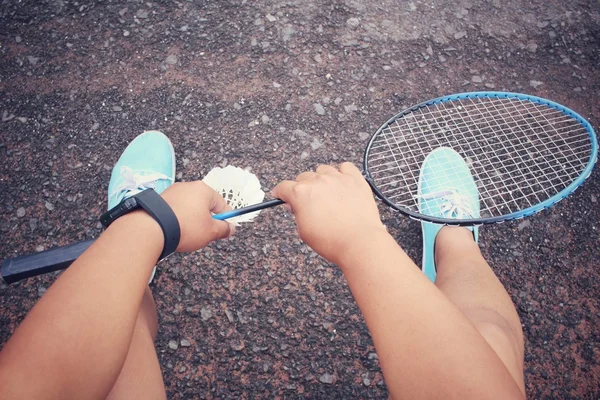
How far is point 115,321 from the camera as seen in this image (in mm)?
972

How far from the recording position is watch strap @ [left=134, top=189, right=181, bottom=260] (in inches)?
45.7

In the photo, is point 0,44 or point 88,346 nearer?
point 88,346

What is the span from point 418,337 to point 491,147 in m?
1.38

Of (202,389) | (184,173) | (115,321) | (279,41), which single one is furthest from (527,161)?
(115,321)

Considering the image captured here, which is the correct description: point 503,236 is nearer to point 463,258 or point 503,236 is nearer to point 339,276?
point 463,258

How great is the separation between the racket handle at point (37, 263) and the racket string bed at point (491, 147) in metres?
1.24

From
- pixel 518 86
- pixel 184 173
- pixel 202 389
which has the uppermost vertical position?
pixel 518 86

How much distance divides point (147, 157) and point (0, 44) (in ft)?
3.84

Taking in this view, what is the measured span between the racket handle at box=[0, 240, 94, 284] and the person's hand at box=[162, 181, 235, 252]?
0.93 feet

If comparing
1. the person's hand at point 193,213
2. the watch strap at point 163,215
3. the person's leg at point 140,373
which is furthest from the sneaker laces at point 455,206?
the person's leg at point 140,373

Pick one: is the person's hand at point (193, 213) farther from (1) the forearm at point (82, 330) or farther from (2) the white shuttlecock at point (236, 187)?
(2) the white shuttlecock at point (236, 187)

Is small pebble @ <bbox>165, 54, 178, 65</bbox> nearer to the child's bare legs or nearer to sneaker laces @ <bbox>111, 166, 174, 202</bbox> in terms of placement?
sneaker laces @ <bbox>111, 166, 174, 202</bbox>

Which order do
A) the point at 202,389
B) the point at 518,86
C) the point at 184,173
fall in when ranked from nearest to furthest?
the point at 202,389 → the point at 184,173 → the point at 518,86

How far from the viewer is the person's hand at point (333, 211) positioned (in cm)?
115
